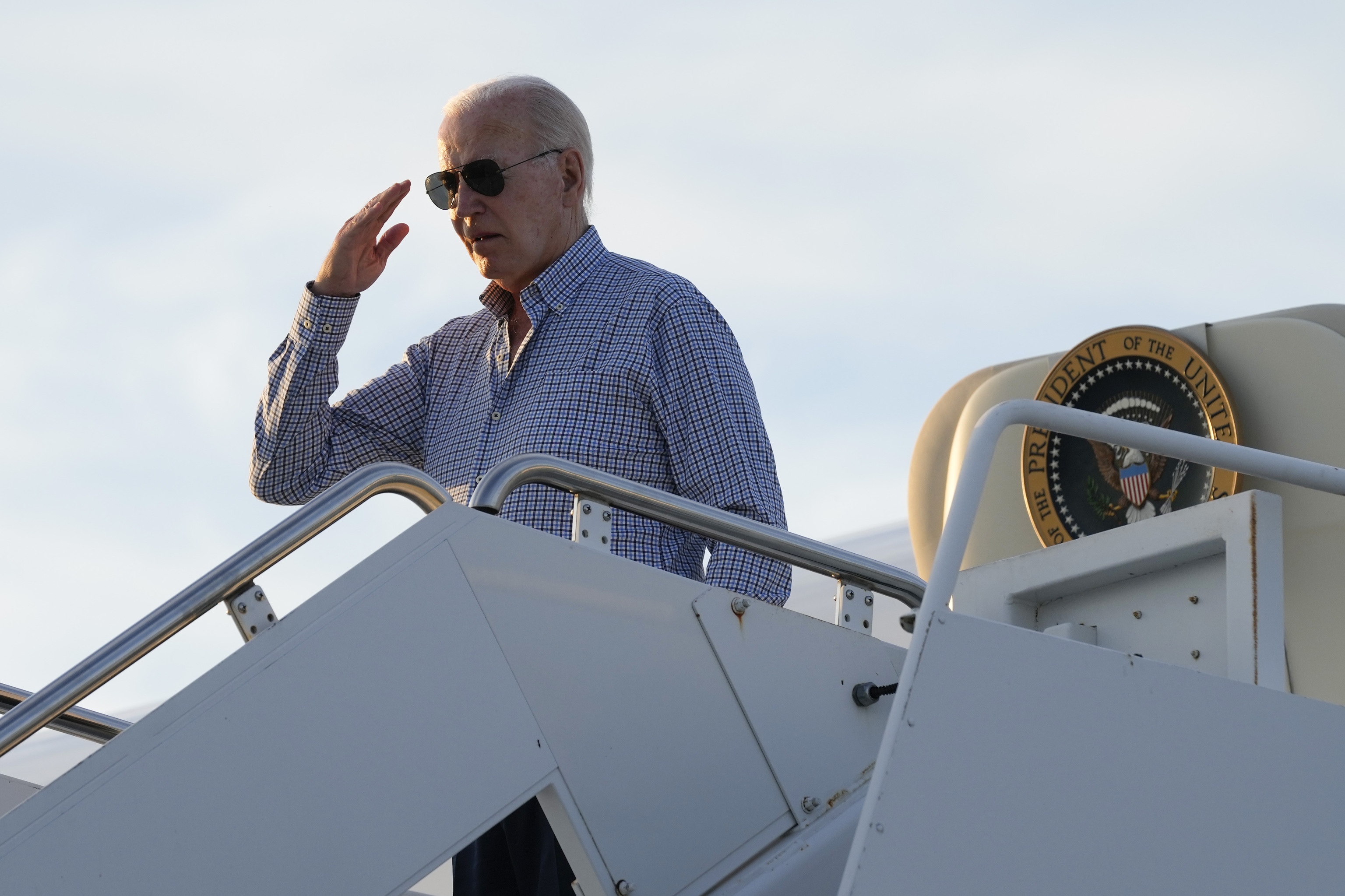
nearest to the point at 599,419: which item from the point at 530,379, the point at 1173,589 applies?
the point at 530,379

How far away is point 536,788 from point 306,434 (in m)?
1.54

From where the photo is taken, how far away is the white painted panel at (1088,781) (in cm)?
220

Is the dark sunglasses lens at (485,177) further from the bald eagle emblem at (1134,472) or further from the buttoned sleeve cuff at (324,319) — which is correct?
the bald eagle emblem at (1134,472)

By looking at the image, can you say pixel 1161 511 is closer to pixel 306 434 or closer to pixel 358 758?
pixel 306 434

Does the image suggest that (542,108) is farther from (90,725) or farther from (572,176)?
(90,725)

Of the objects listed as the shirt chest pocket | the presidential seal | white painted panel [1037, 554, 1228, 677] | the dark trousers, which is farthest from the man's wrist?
the presidential seal

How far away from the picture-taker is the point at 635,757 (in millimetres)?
2656

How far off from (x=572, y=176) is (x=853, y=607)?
136 centimetres

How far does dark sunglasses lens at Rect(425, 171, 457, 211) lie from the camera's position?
11.7ft

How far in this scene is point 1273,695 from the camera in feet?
8.20

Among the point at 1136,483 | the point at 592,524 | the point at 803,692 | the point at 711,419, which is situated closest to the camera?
the point at 592,524

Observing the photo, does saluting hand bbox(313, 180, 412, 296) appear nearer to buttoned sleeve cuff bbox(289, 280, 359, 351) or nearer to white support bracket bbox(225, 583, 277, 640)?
buttoned sleeve cuff bbox(289, 280, 359, 351)

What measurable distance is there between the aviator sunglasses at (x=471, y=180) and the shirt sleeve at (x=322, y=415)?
33cm

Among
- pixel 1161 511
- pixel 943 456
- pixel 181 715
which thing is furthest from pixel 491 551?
pixel 943 456
